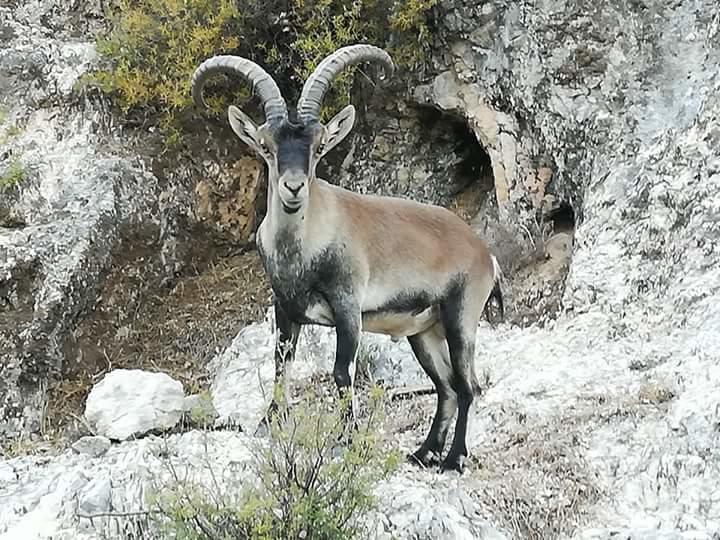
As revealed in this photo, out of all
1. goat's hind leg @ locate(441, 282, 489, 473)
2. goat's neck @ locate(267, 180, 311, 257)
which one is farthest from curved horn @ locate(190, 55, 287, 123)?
goat's hind leg @ locate(441, 282, 489, 473)

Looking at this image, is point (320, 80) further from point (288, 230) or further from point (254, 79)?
point (288, 230)

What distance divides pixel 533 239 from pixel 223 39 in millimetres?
3923

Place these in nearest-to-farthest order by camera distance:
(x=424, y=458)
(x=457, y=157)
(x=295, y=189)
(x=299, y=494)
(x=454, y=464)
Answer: (x=299, y=494)
(x=295, y=189)
(x=454, y=464)
(x=424, y=458)
(x=457, y=157)

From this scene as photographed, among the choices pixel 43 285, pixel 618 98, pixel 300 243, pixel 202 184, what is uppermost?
pixel 618 98

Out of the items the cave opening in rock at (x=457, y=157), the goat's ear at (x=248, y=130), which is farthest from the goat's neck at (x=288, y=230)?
the cave opening in rock at (x=457, y=157)

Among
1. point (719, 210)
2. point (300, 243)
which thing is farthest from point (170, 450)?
point (719, 210)

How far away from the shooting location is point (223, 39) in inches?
481

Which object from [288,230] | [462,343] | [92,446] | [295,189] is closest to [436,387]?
[462,343]

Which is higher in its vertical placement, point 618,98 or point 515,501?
point 618,98

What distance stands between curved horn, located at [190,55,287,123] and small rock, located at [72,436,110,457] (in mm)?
2395

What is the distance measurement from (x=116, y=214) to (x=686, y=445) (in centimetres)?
664

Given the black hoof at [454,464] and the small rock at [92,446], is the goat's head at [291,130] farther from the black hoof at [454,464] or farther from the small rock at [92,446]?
the small rock at [92,446]

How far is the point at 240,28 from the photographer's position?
12430mm

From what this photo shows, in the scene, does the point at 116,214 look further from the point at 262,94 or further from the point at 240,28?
the point at 262,94
